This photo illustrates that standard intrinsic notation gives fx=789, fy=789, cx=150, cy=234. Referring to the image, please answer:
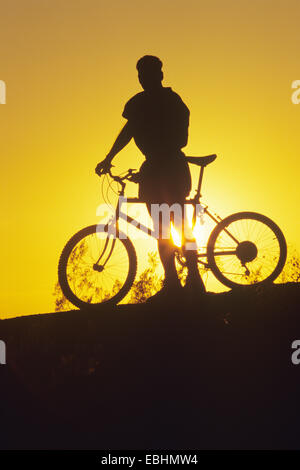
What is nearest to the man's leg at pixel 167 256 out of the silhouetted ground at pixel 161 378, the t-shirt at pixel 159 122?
the silhouetted ground at pixel 161 378

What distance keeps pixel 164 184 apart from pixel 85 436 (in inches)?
163

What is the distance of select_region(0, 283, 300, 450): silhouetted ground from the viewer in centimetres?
757

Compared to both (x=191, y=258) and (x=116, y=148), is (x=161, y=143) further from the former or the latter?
(x=191, y=258)

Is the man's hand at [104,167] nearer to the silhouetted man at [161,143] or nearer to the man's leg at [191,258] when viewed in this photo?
the silhouetted man at [161,143]

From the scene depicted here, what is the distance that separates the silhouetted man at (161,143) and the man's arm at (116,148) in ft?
0.33

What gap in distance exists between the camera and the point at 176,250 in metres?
10.9

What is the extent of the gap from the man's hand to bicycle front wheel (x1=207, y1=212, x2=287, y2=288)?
5.74ft

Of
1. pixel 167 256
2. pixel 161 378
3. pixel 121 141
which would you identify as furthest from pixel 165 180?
pixel 161 378

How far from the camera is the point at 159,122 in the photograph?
10.8m

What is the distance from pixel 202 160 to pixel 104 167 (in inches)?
54.6

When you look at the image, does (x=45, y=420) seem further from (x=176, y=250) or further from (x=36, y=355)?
(x=176, y=250)
